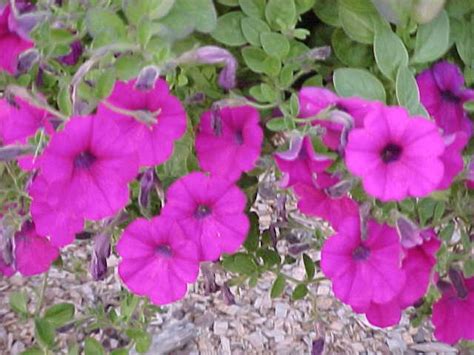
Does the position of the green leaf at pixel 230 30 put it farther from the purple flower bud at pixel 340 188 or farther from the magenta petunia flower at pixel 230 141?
the purple flower bud at pixel 340 188

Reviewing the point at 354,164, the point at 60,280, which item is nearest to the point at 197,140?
the point at 354,164

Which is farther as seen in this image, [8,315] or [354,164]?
[8,315]

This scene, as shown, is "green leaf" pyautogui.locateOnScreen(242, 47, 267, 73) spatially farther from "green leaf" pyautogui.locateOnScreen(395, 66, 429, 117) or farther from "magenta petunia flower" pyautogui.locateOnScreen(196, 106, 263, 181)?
"green leaf" pyautogui.locateOnScreen(395, 66, 429, 117)

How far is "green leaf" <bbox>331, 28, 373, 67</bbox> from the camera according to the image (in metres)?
0.94

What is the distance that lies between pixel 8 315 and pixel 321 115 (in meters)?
1.49

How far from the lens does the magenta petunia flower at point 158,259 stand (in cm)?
85

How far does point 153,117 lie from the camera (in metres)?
0.79

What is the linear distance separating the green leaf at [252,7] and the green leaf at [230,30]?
0.01m

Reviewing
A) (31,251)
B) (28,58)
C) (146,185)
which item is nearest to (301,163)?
(146,185)

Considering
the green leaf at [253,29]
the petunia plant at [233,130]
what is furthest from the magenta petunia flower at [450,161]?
the green leaf at [253,29]

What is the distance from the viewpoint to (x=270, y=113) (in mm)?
921

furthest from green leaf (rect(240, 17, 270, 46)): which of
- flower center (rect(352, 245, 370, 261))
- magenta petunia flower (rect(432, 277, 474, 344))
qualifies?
magenta petunia flower (rect(432, 277, 474, 344))

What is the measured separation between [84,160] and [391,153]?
253 millimetres

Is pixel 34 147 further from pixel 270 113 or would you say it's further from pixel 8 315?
pixel 8 315
